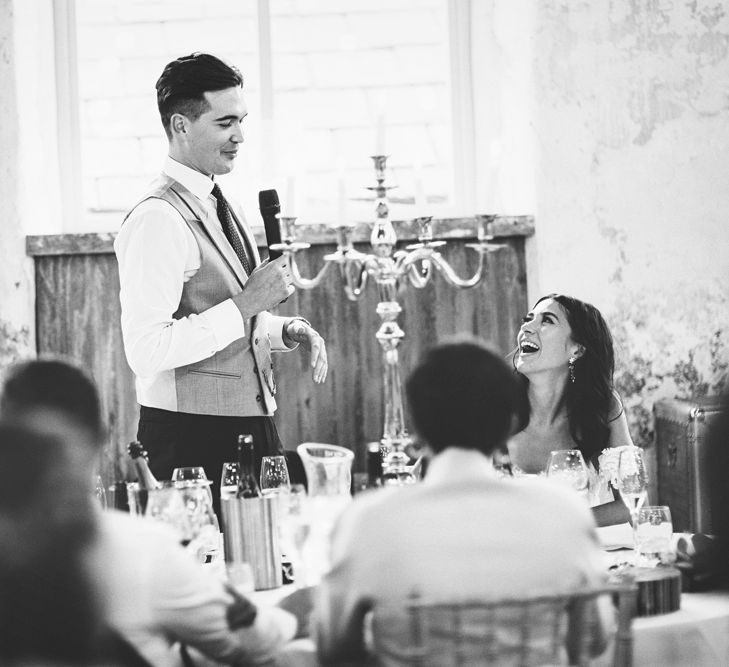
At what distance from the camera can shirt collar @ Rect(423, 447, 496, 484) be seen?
1.42 meters

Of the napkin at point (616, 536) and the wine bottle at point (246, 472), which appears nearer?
the wine bottle at point (246, 472)

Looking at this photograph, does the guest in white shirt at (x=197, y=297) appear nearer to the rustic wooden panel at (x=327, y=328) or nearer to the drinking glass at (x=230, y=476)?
the drinking glass at (x=230, y=476)

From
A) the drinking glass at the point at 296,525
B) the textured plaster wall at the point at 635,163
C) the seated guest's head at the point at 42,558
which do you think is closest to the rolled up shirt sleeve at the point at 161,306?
the drinking glass at the point at 296,525

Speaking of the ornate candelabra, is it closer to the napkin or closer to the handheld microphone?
the handheld microphone

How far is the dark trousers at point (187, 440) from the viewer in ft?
9.11

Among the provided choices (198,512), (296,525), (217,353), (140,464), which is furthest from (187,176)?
(296,525)

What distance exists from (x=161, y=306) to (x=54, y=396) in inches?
47.2

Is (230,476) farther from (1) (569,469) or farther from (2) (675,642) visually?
(2) (675,642)

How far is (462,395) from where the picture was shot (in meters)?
1.43

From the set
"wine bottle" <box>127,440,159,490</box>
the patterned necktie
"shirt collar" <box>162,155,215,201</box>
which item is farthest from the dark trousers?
"wine bottle" <box>127,440,159,490</box>

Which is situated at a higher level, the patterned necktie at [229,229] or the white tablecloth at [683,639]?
the patterned necktie at [229,229]

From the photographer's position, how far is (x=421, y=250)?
267 centimetres

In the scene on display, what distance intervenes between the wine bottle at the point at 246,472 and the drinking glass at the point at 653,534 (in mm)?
701

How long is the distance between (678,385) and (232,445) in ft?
6.05
